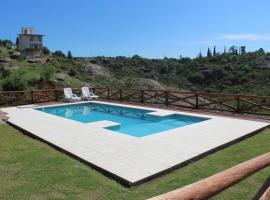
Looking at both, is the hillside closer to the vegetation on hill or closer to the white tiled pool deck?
the vegetation on hill

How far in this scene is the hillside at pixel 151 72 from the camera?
89.3ft

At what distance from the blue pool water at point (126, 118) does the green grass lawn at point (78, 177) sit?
10.3 feet

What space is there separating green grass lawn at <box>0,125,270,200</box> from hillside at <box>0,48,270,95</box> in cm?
1637

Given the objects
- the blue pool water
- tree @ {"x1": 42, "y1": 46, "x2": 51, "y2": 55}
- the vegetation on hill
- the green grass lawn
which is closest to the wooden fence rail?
the green grass lawn

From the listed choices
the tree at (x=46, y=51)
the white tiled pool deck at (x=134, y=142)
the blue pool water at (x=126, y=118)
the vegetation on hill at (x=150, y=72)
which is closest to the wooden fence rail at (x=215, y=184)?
the white tiled pool deck at (x=134, y=142)

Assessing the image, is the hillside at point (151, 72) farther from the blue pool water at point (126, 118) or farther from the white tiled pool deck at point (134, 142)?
the white tiled pool deck at point (134, 142)

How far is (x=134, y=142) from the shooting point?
649 centimetres

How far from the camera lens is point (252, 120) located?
879 centimetres

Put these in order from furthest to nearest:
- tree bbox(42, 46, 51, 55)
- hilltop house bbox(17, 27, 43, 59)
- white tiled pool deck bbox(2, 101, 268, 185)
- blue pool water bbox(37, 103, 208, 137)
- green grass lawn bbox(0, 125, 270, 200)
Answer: hilltop house bbox(17, 27, 43, 59), tree bbox(42, 46, 51, 55), blue pool water bbox(37, 103, 208, 137), white tiled pool deck bbox(2, 101, 268, 185), green grass lawn bbox(0, 125, 270, 200)

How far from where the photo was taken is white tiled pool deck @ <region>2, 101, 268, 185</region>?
497 centimetres

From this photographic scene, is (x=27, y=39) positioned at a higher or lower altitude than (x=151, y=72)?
higher

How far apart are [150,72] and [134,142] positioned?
36.6 metres

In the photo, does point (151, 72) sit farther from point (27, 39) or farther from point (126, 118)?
point (126, 118)

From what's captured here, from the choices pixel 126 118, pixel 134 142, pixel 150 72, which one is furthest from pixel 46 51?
pixel 134 142
